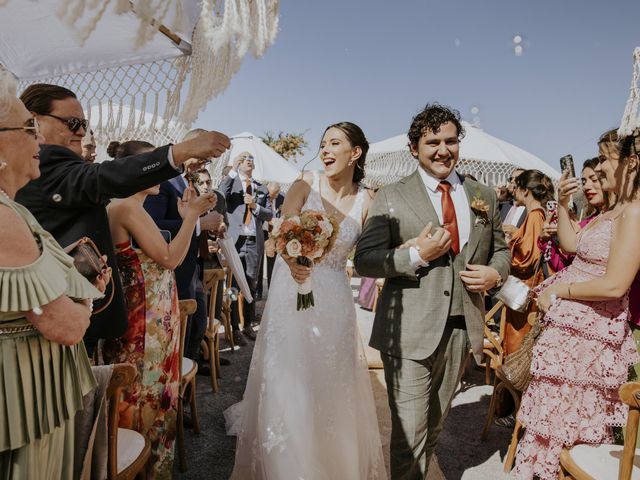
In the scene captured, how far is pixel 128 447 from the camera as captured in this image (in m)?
2.12

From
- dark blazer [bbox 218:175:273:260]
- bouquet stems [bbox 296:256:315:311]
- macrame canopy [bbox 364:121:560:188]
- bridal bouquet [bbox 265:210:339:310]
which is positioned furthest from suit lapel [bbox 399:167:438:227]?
macrame canopy [bbox 364:121:560:188]

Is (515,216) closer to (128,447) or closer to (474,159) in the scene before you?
(474,159)

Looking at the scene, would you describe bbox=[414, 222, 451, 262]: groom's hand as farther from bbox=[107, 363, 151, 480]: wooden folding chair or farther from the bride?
bbox=[107, 363, 151, 480]: wooden folding chair

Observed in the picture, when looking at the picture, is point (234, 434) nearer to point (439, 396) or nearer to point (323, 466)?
point (323, 466)

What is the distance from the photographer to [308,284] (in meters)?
2.47

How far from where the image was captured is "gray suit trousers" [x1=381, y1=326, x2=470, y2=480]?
237 centimetres

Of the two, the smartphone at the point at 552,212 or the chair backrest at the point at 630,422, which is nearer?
the chair backrest at the point at 630,422

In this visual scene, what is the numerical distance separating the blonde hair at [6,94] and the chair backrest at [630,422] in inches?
106

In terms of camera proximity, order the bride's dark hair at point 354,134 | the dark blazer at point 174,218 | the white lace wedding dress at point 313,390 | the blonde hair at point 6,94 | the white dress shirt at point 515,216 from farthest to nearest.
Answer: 1. the white dress shirt at point 515,216
2. the dark blazer at point 174,218
3. the bride's dark hair at point 354,134
4. the white lace wedding dress at point 313,390
5. the blonde hair at point 6,94

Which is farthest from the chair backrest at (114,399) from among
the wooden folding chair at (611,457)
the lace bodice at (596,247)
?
the lace bodice at (596,247)

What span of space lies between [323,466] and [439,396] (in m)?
0.89

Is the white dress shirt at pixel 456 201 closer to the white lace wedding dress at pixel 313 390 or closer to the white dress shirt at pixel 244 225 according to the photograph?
the white lace wedding dress at pixel 313 390

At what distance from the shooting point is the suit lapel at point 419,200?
239cm

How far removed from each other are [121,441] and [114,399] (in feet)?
1.61
